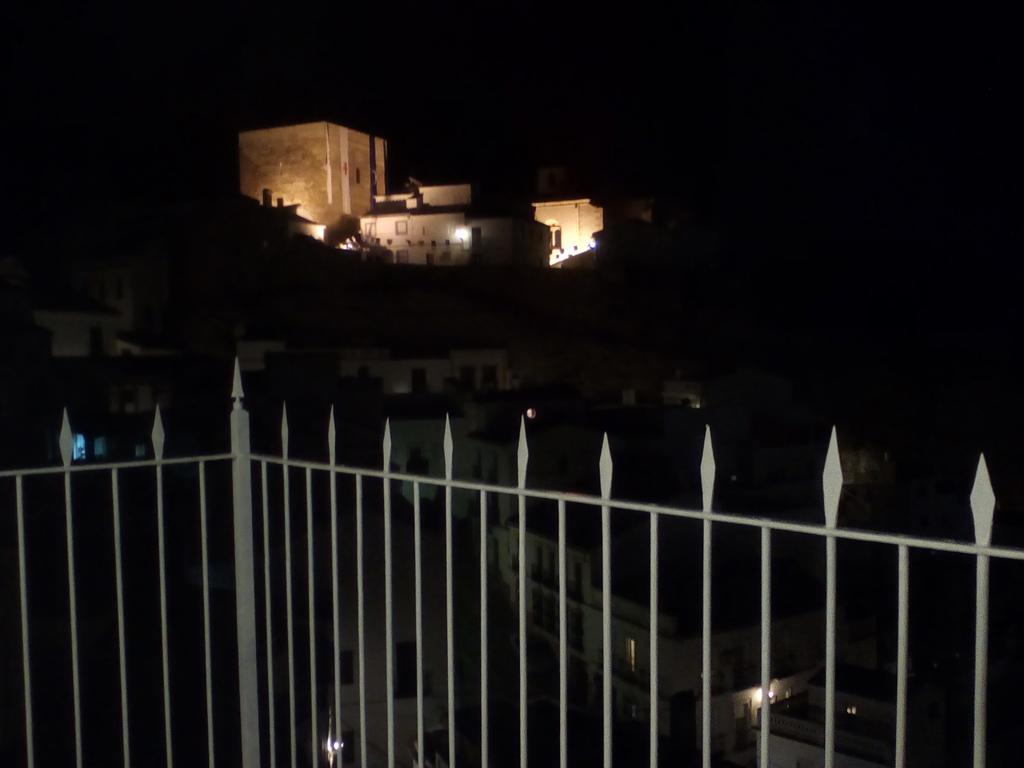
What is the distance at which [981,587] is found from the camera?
1321 mm

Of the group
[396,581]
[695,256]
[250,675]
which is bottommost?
[396,581]

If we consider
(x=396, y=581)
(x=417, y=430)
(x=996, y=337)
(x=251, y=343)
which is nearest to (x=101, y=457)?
(x=396, y=581)

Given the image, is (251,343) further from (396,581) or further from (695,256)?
(695,256)

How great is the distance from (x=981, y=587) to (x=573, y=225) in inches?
1501

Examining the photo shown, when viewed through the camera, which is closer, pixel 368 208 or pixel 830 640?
pixel 830 640

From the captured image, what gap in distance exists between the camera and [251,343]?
21.0 metres

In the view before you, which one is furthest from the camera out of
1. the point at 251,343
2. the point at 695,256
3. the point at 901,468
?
the point at 695,256

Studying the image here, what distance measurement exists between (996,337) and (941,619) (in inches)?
1156

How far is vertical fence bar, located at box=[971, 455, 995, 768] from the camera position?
52.4 inches

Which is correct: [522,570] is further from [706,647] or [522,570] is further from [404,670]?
[404,670]

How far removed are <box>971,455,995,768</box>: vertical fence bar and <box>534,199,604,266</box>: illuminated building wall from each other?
37462mm

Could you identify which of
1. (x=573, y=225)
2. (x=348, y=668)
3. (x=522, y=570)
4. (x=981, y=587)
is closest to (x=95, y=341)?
(x=348, y=668)

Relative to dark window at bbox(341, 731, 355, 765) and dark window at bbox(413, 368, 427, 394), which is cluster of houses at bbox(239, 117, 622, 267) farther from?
dark window at bbox(341, 731, 355, 765)

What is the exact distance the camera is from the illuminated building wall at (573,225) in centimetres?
3859
